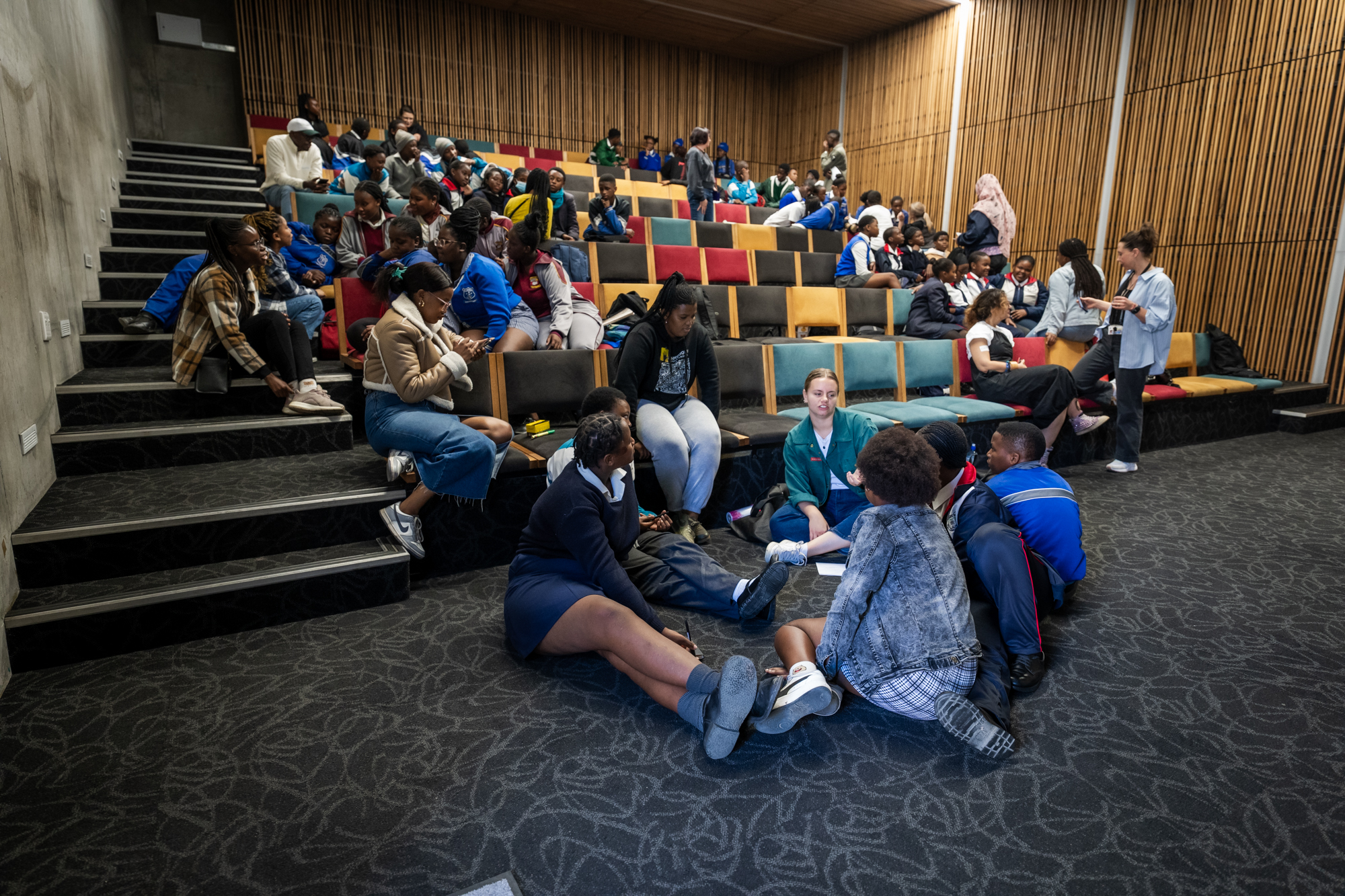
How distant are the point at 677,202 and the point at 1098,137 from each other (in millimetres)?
4534

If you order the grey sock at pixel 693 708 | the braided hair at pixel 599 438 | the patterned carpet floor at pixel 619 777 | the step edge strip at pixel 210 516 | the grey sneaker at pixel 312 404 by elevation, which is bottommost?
the patterned carpet floor at pixel 619 777

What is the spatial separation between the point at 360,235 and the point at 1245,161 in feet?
24.8

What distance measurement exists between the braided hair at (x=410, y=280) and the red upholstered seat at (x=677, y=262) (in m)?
2.67

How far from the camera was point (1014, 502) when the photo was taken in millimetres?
2346

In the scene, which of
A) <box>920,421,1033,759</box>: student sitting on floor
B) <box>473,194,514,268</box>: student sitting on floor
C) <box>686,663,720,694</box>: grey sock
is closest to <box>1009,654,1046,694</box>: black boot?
<box>920,421,1033,759</box>: student sitting on floor

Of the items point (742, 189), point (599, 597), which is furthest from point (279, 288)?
point (742, 189)

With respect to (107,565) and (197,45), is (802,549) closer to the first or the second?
(107,565)

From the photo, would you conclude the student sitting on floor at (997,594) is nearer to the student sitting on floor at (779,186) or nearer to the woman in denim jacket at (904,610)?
the woman in denim jacket at (904,610)

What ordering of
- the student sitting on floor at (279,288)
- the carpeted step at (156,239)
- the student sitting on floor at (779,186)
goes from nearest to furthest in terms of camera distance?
the student sitting on floor at (279,288) < the carpeted step at (156,239) < the student sitting on floor at (779,186)

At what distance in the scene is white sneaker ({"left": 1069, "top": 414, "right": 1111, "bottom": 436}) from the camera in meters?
4.57

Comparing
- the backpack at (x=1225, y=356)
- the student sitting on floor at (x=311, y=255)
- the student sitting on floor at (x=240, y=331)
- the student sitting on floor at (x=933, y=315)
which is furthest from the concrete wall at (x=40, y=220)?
the backpack at (x=1225, y=356)

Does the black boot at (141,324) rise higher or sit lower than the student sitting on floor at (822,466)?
higher

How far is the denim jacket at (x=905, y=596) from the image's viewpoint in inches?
68.4

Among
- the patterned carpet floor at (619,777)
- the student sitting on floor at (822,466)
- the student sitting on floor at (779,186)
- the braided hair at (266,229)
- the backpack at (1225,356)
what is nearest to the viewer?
the patterned carpet floor at (619,777)
